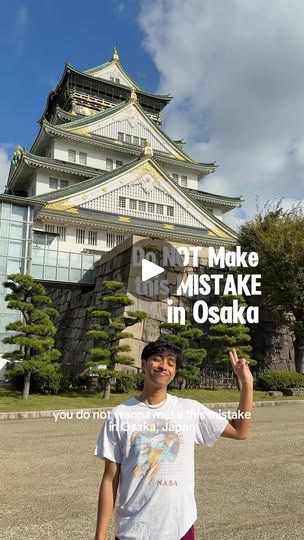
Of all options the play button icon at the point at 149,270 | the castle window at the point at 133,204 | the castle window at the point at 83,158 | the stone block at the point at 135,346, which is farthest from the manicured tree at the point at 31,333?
the castle window at the point at 83,158

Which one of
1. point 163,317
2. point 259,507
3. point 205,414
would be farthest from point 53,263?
point 205,414

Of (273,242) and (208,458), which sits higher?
(273,242)

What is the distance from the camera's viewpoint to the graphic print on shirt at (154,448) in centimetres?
198

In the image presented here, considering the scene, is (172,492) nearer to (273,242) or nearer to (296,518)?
(296,518)

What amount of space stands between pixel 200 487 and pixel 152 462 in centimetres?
346

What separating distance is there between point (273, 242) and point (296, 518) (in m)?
17.6

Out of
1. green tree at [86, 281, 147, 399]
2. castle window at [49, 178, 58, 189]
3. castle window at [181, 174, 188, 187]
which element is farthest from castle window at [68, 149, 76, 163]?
green tree at [86, 281, 147, 399]

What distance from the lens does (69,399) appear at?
45.5 ft

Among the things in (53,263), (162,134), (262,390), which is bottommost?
(262,390)

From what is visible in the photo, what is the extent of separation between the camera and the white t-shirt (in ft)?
6.31

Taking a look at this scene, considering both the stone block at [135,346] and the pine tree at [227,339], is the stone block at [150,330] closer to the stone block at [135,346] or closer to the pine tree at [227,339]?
the stone block at [135,346]

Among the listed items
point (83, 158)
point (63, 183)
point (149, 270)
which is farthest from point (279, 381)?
point (83, 158)

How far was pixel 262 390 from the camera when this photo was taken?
60.3ft

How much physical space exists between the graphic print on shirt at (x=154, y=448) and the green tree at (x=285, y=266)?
1866 cm
